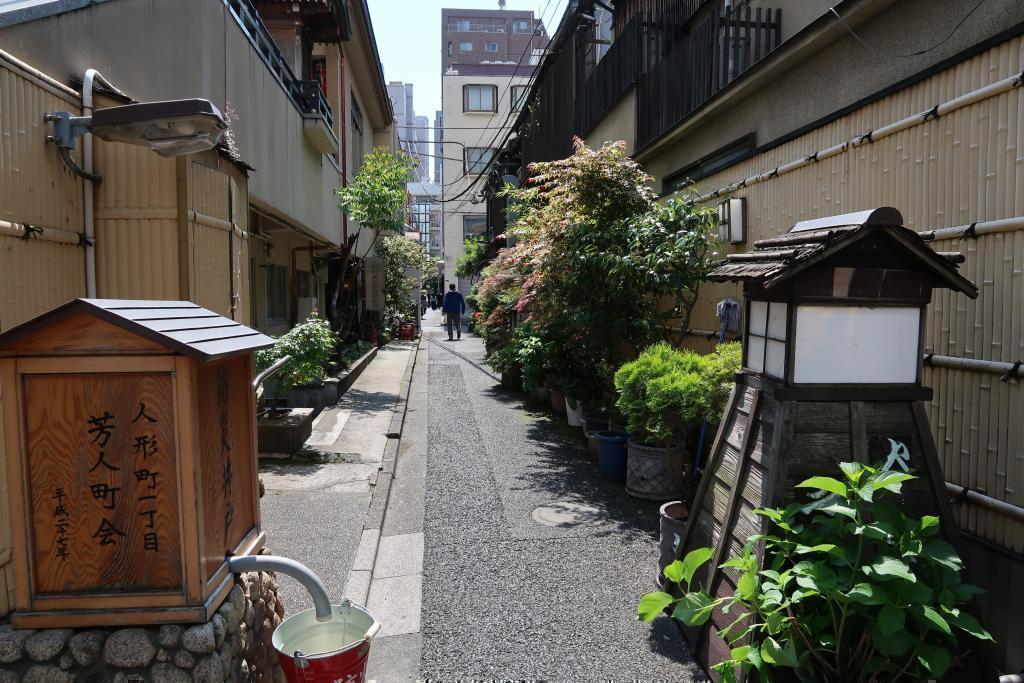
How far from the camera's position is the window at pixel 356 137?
19.4 metres

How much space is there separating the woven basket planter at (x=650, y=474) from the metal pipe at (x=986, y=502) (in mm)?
2915

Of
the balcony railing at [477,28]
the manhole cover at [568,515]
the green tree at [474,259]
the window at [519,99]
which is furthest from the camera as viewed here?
the balcony railing at [477,28]

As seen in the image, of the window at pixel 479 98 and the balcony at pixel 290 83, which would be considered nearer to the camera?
the balcony at pixel 290 83

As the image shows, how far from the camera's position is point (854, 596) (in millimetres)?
2717

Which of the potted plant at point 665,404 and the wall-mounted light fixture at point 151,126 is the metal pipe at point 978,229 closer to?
the potted plant at point 665,404

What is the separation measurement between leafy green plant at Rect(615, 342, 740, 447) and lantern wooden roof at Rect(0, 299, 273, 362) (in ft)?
11.6

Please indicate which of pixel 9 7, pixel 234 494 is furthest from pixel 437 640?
pixel 9 7

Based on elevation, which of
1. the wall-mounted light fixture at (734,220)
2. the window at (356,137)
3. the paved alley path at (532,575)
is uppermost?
the window at (356,137)

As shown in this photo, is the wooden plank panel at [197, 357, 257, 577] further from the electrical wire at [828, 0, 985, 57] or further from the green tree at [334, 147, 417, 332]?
the green tree at [334, 147, 417, 332]

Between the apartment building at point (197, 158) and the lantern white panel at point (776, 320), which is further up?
the apartment building at point (197, 158)

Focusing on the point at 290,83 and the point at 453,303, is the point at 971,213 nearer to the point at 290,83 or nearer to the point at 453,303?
the point at 290,83

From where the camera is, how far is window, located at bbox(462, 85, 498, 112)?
44312 mm

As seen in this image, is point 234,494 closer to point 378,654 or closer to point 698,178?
point 378,654

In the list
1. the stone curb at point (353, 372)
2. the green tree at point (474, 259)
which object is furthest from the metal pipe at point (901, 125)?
the green tree at point (474, 259)
